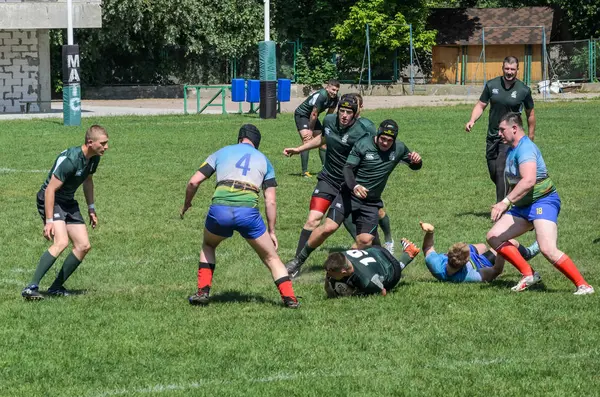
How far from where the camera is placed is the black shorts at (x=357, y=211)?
11820 mm

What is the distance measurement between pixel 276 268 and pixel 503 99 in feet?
20.7

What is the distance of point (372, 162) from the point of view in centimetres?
1170

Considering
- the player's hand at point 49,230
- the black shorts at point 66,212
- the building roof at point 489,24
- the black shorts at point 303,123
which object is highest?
the building roof at point 489,24

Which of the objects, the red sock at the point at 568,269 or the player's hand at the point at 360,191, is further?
the player's hand at the point at 360,191

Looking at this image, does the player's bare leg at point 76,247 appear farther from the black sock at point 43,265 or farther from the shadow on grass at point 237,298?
the shadow on grass at point 237,298

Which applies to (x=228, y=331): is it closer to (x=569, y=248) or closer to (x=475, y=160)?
(x=569, y=248)

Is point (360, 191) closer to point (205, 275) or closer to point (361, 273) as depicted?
point (361, 273)

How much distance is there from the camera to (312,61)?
54000 mm

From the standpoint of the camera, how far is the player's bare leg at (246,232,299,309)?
33.5 feet

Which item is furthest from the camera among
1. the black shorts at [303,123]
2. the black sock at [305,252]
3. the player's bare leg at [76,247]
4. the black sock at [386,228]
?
the black shorts at [303,123]

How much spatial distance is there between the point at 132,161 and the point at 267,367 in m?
15.9

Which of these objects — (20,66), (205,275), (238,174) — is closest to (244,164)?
(238,174)

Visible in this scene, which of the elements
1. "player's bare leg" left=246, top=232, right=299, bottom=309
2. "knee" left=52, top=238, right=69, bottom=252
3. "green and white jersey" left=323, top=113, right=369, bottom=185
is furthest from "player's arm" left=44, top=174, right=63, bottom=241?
"green and white jersey" left=323, top=113, right=369, bottom=185

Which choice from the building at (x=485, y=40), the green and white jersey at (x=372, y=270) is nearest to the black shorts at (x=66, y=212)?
the green and white jersey at (x=372, y=270)
